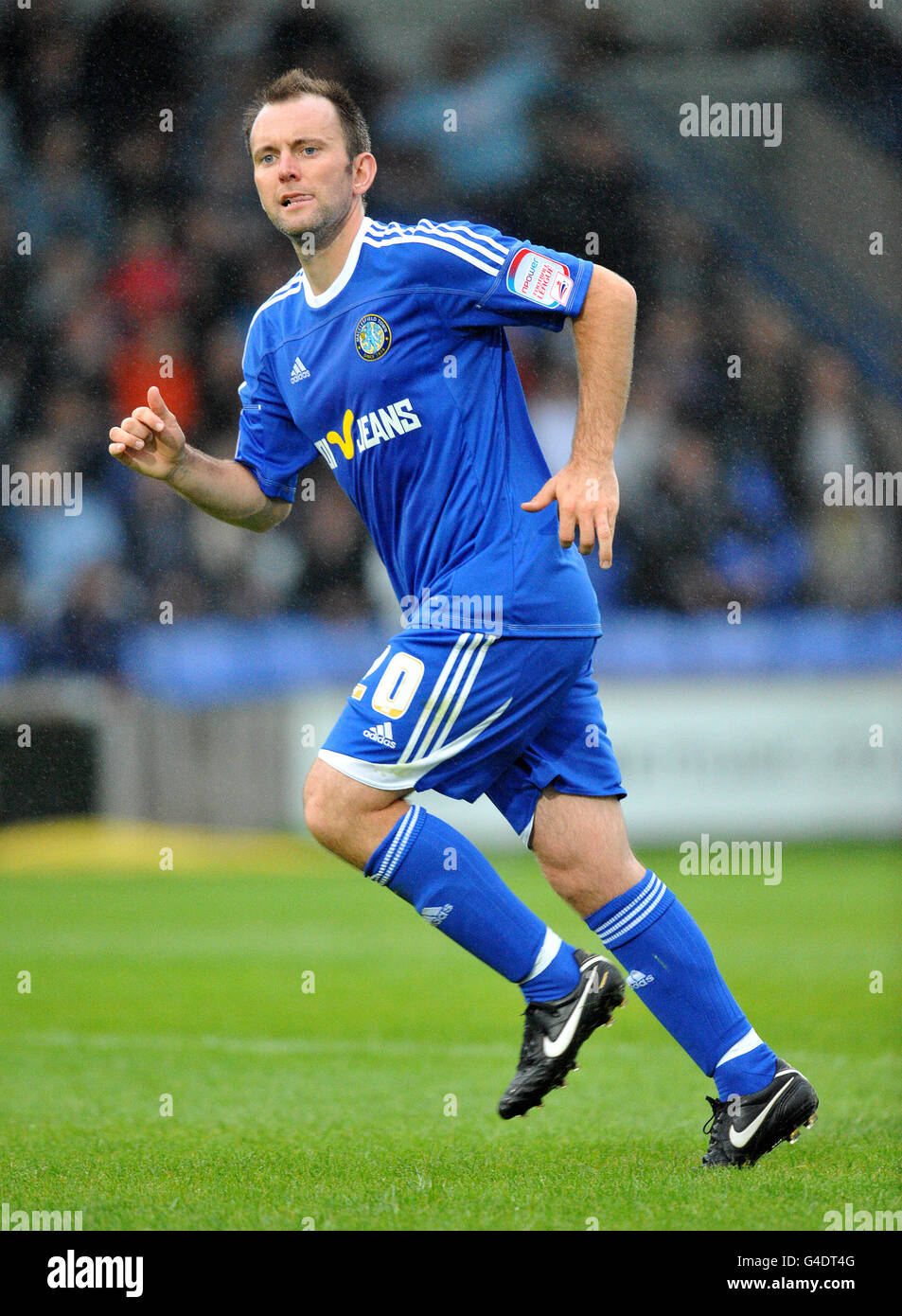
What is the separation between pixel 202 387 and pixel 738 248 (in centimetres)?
393

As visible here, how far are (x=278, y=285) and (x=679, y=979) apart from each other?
864 centimetres

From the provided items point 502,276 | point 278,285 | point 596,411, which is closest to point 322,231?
point 502,276

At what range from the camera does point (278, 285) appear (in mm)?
11211

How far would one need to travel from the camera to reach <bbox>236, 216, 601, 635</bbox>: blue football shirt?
332 centimetres

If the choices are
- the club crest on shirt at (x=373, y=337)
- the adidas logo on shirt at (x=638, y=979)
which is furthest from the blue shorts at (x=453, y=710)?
the club crest on shirt at (x=373, y=337)

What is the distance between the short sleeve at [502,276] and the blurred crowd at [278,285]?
21.6 ft

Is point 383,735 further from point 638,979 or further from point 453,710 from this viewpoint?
point 638,979

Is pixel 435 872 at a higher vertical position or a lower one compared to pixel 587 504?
lower

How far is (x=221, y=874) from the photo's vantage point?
9664 millimetres

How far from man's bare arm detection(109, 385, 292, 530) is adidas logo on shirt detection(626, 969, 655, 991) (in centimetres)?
141

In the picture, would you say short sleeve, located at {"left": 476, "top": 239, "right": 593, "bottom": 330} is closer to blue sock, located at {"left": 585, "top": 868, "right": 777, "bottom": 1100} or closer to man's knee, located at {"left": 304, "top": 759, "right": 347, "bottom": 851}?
man's knee, located at {"left": 304, "top": 759, "right": 347, "bottom": 851}

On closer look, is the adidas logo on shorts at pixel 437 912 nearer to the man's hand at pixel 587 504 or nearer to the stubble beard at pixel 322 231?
the man's hand at pixel 587 504
